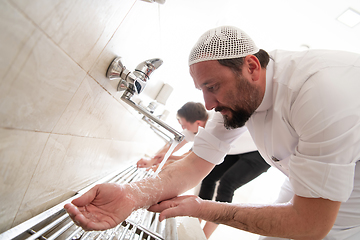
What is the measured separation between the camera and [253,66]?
2.13 ft

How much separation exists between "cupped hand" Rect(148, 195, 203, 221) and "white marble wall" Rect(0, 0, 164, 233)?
32 centimetres

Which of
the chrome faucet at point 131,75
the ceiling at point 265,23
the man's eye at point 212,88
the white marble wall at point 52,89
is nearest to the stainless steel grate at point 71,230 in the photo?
the white marble wall at point 52,89

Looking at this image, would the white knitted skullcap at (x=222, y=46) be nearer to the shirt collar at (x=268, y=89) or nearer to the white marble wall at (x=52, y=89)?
the shirt collar at (x=268, y=89)

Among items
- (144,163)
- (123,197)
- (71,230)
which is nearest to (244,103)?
(123,197)

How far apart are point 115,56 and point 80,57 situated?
7.7 inches

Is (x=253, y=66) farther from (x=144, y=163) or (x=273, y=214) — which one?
(x=144, y=163)

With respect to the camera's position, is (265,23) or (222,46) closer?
(222,46)

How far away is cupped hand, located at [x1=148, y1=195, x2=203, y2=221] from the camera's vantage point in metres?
0.55

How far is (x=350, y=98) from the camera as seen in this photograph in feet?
1.44

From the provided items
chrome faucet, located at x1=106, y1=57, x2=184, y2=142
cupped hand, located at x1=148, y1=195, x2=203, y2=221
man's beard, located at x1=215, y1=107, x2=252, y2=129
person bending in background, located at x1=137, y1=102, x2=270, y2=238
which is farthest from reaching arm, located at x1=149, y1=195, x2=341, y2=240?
person bending in background, located at x1=137, y1=102, x2=270, y2=238

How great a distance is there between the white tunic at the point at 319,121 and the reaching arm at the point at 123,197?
1.26 feet

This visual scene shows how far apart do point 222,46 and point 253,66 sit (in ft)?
0.44

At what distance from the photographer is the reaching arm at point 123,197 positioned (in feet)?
1.36

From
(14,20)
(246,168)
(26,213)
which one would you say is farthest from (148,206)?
(246,168)
